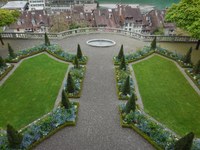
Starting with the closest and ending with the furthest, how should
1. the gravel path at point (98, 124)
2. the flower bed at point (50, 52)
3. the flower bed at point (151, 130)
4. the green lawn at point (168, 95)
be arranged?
the flower bed at point (151, 130) → the gravel path at point (98, 124) → the green lawn at point (168, 95) → the flower bed at point (50, 52)

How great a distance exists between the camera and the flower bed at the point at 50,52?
1249 inches

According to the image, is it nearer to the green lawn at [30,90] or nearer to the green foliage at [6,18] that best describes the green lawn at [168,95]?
the green lawn at [30,90]

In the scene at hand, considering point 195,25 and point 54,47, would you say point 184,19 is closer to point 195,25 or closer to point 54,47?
point 195,25

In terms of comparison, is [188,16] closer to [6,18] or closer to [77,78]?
[77,78]

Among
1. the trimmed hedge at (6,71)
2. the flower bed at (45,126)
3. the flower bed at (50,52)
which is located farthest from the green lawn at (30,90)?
the flower bed at (45,126)

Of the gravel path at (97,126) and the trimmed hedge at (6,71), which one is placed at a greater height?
the trimmed hedge at (6,71)

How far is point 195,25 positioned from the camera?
3003cm

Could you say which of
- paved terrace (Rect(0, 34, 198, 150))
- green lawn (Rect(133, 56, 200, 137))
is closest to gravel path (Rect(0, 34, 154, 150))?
paved terrace (Rect(0, 34, 198, 150))

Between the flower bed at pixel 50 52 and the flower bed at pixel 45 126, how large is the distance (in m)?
11.3

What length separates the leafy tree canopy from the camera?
30172 millimetres

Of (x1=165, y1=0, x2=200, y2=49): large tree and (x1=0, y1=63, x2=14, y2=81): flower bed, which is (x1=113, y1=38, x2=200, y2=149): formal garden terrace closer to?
(x1=165, y1=0, x2=200, y2=49): large tree

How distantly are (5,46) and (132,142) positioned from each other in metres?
28.9

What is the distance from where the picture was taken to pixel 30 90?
25.6m

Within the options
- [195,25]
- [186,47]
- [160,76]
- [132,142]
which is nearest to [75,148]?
[132,142]
